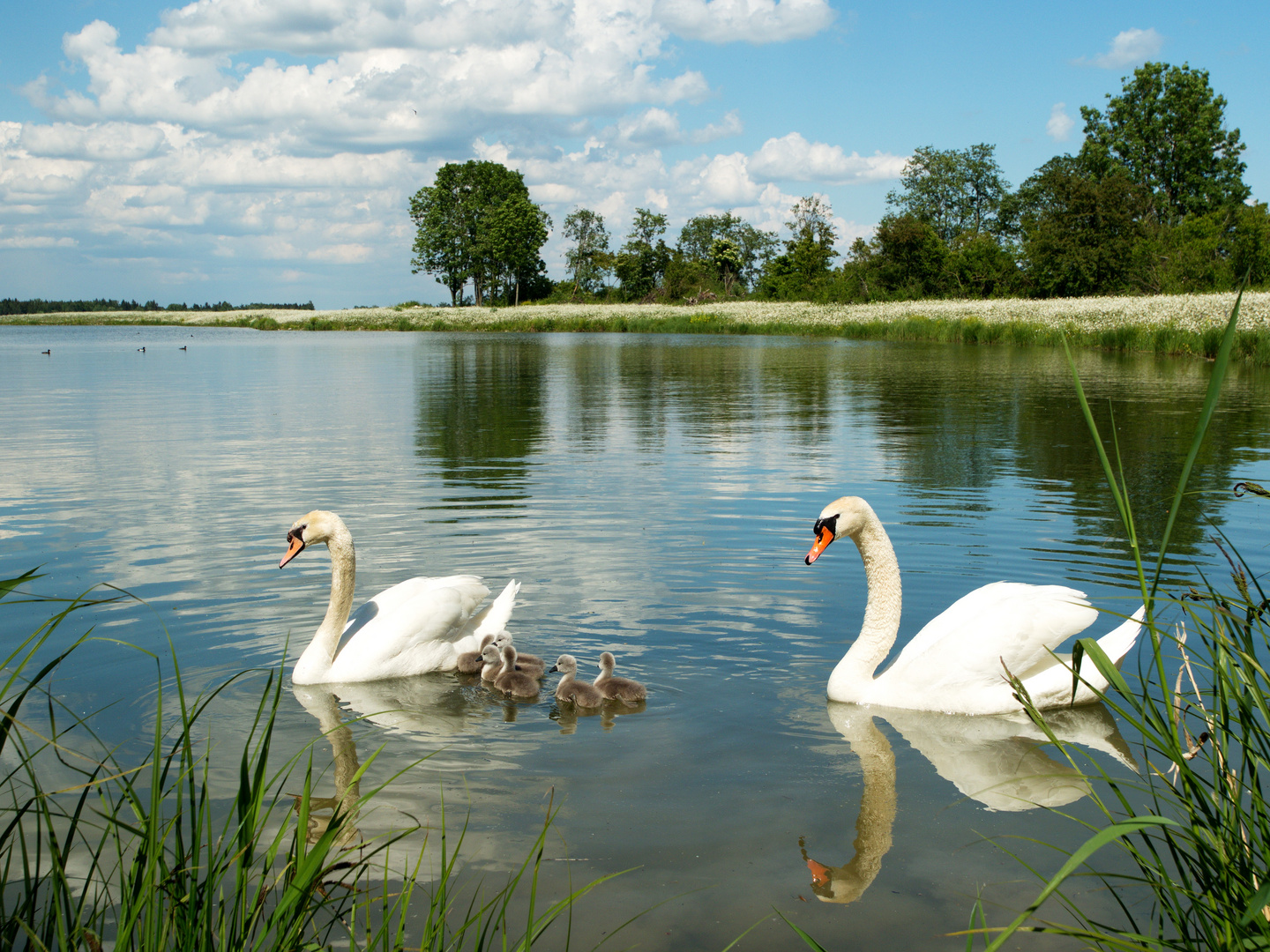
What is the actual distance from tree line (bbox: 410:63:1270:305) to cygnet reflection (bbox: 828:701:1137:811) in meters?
31.2

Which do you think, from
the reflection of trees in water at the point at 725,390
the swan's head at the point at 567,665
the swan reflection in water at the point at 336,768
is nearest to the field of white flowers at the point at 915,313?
the swan's head at the point at 567,665

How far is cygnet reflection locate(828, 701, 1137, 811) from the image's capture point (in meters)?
3.99

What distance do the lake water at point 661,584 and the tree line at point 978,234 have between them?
81.5 feet

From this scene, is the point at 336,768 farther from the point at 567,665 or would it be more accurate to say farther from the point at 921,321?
the point at 921,321

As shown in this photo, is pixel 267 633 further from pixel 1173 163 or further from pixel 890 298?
pixel 1173 163

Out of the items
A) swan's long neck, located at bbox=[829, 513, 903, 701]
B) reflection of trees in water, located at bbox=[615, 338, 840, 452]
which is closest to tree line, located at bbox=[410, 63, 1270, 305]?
reflection of trees in water, located at bbox=[615, 338, 840, 452]

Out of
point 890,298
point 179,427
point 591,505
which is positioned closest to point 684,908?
point 591,505

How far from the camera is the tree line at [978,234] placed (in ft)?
178

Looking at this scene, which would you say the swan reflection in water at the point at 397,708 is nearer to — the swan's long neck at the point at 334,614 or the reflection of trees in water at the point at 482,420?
the swan's long neck at the point at 334,614

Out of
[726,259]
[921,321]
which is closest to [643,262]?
[726,259]

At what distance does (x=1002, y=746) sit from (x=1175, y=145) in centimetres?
7834

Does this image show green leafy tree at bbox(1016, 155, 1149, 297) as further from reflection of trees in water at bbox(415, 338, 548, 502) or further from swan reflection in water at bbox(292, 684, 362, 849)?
swan reflection in water at bbox(292, 684, 362, 849)

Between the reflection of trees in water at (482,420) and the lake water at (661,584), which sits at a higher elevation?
the reflection of trees in water at (482,420)

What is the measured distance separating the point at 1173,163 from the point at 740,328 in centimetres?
3905
